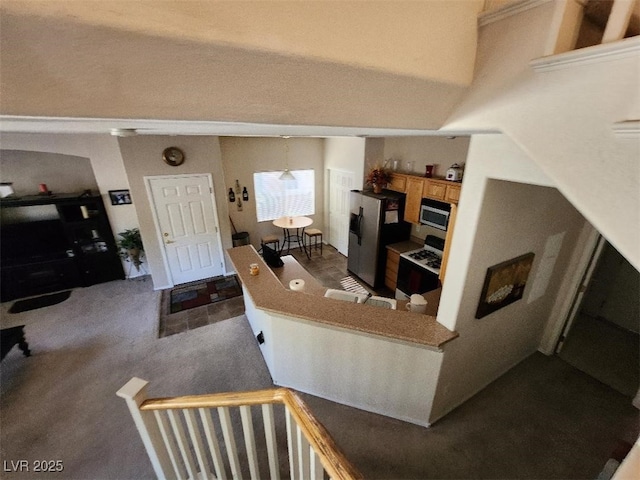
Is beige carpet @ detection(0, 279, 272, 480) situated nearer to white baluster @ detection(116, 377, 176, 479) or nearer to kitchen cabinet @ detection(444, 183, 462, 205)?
white baluster @ detection(116, 377, 176, 479)

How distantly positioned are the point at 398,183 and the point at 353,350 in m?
2.98

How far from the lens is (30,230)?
4344mm

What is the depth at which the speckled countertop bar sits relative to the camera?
2115 millimetres

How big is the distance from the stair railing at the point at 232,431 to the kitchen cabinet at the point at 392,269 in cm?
329

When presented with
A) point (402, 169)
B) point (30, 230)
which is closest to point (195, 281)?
point (30, 230)

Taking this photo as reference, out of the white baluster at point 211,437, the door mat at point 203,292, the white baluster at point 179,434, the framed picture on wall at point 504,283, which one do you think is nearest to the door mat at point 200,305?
the door mat at point 203,292

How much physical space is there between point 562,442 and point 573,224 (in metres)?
2.02

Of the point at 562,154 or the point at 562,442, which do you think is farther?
the point at 562,442

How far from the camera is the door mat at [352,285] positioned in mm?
4714

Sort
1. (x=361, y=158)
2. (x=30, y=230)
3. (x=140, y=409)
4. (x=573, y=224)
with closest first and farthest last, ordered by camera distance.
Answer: (x=140, y=409), (x=573, y=224), (x=30, y=230), (x=361, y=158)

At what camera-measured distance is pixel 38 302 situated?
435 centimetres

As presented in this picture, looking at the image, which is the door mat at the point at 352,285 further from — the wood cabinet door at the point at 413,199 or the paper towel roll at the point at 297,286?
the paper towel roll at the point at 297,286

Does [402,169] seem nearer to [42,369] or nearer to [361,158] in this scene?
[361,158]

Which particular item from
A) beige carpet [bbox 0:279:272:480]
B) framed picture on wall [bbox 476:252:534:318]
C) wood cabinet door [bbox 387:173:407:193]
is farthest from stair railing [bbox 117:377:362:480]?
wood cabinet door [bbox 387:173:407:193]
